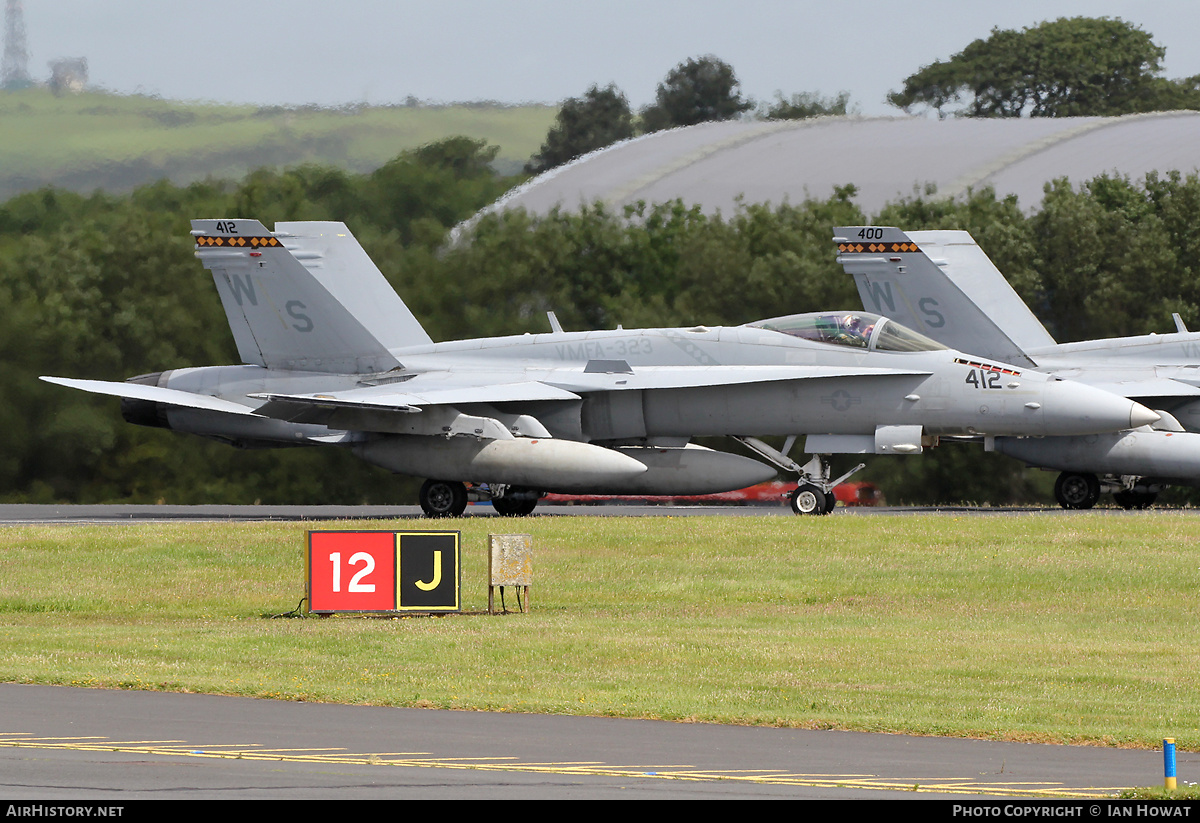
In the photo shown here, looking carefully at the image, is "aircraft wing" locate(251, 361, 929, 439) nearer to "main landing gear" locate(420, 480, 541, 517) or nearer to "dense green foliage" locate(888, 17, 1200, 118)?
"main landing gear" locate(420, 480, 541, 517)

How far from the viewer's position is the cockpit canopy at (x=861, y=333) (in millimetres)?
24906

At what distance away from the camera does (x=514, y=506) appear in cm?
2686

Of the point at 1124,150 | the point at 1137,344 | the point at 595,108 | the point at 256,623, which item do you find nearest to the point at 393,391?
the point at 256,623

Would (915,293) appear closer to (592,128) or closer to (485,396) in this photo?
(485,396)

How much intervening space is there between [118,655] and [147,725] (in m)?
3.89

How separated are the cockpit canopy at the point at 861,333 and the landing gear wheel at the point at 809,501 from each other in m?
2.21

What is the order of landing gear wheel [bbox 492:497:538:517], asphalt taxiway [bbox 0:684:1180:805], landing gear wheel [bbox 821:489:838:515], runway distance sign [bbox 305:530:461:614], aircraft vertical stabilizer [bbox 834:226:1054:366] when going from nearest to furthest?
asphalt taxiway [bbox 0:684:1180:805], runway distance sign [bbox 305:530:461:614], landing gear wheel [bbox 821:489:838:515], landing gear wheel [bbox 492:497:538:517], aircraft vertical stabilizer [bbox 834:226:1054:366]

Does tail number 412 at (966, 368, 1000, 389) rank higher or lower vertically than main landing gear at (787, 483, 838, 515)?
higher

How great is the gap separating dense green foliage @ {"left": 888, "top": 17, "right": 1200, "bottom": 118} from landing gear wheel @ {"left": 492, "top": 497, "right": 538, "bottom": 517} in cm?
6514

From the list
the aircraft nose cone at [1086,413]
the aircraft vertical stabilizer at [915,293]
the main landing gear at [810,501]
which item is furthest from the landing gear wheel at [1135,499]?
the main landing gear at [810,501]

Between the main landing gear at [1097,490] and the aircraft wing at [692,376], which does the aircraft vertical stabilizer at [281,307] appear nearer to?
the aircraft wing at [692,376]

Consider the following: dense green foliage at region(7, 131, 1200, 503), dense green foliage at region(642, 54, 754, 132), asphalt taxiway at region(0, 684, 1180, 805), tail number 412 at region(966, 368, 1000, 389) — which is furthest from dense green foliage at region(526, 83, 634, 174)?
asphalt taxiway at region(0, 684, 1180, 805)

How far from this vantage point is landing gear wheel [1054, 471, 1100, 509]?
2755 centimetres

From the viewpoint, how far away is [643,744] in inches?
385
